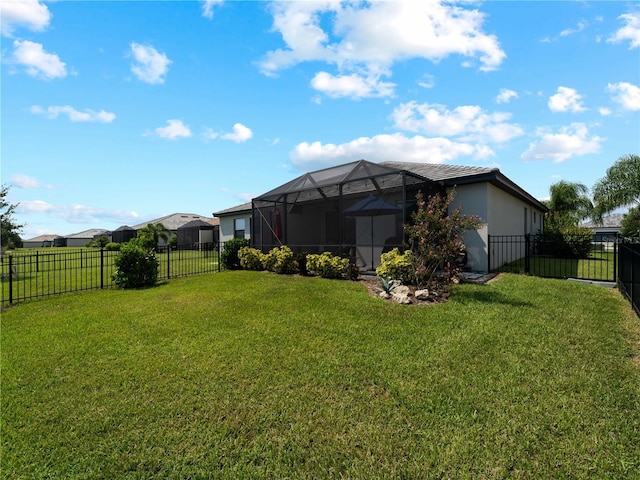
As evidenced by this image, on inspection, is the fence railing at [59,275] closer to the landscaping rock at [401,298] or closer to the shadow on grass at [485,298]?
the landscaping rock at [401,298]

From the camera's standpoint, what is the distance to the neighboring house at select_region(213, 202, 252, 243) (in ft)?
60.6

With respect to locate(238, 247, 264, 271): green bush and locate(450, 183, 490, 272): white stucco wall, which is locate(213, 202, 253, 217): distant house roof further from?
locate(450, 183, 490, 272): white stucco wall

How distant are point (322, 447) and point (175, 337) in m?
3.12

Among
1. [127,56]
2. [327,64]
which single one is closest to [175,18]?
[127,56]

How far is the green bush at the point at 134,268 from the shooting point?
28.5 feet

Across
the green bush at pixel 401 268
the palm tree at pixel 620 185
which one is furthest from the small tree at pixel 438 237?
the palm tree at pixel 620 185

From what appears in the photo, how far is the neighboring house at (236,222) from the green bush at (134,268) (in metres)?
8.83

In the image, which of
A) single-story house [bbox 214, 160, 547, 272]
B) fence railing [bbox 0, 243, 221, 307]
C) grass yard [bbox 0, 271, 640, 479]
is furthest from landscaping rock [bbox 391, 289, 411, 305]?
fence railing [bbox 0, 243, 221, 307]

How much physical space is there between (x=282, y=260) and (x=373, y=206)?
353cm

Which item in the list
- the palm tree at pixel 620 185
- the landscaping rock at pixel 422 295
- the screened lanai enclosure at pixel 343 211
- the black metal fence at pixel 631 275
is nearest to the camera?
the black metal fence at pixel 631 275

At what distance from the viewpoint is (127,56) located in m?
6.53

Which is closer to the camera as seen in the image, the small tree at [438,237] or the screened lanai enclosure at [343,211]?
the small tree at [438,237]

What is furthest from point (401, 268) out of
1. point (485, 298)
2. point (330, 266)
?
point (330, 266)

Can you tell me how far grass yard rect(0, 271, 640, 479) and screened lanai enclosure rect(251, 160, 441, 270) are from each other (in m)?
4.37
